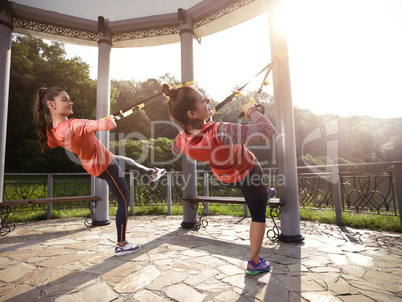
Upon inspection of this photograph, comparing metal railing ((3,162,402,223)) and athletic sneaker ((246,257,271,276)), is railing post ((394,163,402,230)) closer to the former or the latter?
metal railing ((3,162,402,223))

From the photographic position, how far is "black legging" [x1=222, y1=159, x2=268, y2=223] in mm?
2047

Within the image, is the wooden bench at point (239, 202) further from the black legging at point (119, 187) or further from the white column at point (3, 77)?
the white column at point (3, 77)

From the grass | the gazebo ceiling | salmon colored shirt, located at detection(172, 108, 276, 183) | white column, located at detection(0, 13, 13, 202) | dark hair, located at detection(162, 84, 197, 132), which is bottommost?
the grass

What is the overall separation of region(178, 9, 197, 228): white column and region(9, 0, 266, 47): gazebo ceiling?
186 mm

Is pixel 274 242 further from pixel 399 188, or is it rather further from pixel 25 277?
pixel 25 277

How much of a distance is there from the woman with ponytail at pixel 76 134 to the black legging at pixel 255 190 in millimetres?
1280

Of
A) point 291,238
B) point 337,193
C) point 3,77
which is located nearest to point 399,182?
point 337,193

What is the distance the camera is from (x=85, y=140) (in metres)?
2.47

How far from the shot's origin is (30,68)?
14742mm

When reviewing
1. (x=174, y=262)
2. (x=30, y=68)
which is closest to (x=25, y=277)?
(x=174, y=262)

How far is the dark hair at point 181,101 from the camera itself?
1.85 metres

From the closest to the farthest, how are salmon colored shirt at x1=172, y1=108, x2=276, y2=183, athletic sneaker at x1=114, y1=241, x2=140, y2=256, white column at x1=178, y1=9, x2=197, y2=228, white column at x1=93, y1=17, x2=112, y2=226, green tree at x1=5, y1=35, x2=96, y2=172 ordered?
salmon colored shirt at x1=172, y1=108, x2=276, y2=183, athletic sneaker at x1=114, y1=241, x2=140, y2=256, white column at x1=178, y1=9, x2=197, y2=228, white column at x1=93, y1=17, x2=112, y2=226, green tree at x1=5, y1=35, x2=96, y2=172

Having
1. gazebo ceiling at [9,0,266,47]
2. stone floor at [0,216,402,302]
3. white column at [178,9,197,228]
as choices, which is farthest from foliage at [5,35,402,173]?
stone floor at [0,216,402,302]

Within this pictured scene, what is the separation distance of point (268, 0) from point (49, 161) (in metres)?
14.2
